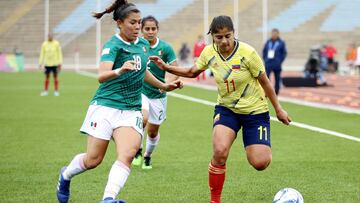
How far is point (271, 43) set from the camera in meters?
25.5

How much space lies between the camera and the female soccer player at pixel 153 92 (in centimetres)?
1051

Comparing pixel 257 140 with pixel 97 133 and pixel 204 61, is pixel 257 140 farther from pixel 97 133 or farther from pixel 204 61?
pixel 97 133

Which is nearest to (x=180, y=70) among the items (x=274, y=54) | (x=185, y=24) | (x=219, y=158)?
(x=219, y=158)

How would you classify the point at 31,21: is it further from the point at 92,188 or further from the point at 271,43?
the point at 92,188

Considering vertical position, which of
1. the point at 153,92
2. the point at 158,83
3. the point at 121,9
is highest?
the point at 121,9

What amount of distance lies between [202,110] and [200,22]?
37269 millimetres

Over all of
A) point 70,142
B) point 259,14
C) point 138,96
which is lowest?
point 70,142

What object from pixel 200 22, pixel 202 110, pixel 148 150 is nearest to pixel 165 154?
pixel 148 150

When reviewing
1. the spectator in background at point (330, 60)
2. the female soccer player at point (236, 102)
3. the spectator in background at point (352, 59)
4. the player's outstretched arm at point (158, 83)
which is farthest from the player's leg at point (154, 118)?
the spectator in background at point (330, 60)

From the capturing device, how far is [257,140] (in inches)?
310

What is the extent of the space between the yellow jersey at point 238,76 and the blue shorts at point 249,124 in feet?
0.18

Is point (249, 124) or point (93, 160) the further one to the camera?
point (249, 124)

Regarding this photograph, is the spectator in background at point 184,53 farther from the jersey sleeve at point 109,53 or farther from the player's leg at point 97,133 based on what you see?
the jersey sleeve at point 109,53

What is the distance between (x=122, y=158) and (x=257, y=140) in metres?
1.60
